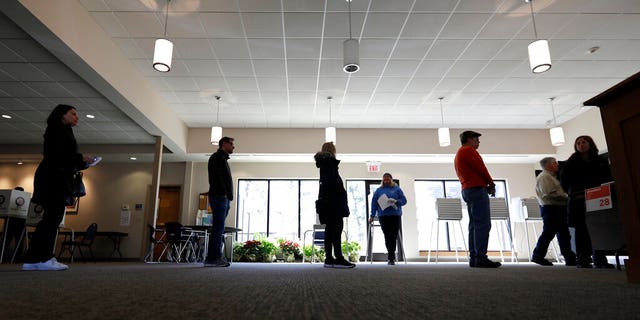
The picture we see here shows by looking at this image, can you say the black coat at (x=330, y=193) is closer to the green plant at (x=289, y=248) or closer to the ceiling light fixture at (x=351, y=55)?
the ceiling light fixture at (x=351, y=55)

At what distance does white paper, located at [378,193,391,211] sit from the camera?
498 cm

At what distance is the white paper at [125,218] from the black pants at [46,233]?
6360mm

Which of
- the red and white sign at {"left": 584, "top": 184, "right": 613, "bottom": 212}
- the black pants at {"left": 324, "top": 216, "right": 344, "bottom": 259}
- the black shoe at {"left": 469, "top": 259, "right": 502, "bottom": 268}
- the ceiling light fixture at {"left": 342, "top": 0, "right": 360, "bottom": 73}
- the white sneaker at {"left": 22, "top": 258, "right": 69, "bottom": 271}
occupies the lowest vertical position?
the black shoe at {"left": 469, "top": 259, "right": 502, "bottom": 268}

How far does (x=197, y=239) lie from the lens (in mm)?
7320

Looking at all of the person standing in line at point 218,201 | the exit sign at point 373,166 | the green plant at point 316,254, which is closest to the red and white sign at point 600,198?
the person standing in line at point 218,201

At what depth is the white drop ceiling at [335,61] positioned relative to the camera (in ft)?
13.7

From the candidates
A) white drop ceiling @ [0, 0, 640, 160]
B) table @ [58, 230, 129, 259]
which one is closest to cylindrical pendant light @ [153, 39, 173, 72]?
white drop ceiling @ [0, 0, 640, 160]

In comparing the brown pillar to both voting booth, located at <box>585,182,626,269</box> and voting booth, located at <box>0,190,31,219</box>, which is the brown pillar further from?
voting booth, located at <box>0,190,31,219</box>

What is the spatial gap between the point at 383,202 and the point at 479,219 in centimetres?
173

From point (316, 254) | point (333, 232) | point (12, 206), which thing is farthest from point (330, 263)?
point (12, 206)

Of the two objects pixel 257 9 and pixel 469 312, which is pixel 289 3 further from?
pixel 469 312

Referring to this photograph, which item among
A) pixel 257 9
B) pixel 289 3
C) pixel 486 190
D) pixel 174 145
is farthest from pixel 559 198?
pixel 174 145

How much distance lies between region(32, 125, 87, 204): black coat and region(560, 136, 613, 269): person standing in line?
4.32 meters

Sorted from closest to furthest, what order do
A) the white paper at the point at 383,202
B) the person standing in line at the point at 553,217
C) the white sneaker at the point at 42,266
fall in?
the white sneaker at the point at 42,266 → the person standing in line at the point at 553,217 → the white paper at the point at 383,202
